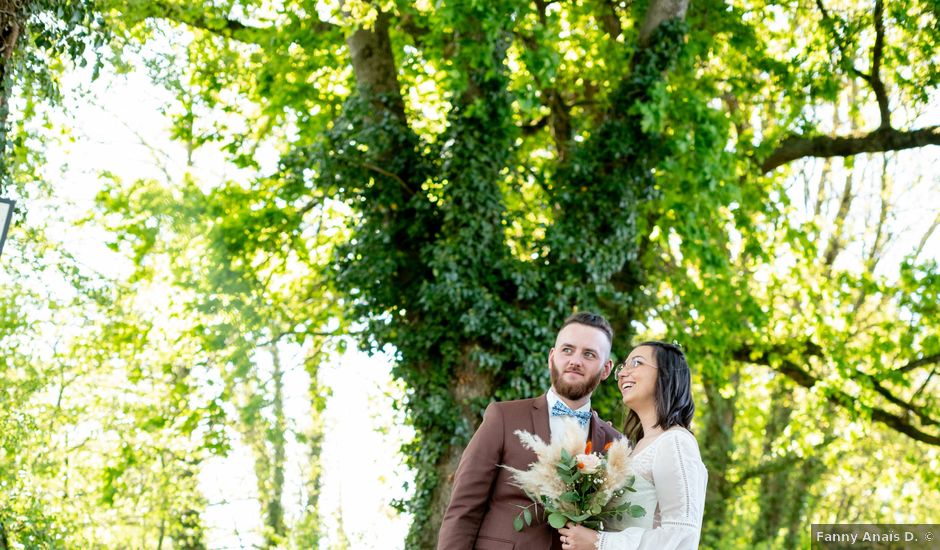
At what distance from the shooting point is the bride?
3551 mm

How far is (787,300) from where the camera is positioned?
14375 mm

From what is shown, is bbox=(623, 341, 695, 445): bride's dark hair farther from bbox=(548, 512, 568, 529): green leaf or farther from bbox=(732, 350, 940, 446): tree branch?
bbox=(732, 350, 940, 446): tree branch

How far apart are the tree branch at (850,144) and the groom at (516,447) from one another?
944 cm

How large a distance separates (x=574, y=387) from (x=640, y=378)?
337mm

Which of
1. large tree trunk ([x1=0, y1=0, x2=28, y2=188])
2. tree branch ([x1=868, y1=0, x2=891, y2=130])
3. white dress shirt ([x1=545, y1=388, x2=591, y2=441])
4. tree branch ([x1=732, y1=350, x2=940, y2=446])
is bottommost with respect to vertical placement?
white dress shirt ([x1=545, y1=388, x2=591, y2=441])

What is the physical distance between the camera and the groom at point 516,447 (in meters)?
4.05

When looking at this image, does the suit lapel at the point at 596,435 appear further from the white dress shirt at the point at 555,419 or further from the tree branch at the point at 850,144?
the tree branch at the point at 850,144

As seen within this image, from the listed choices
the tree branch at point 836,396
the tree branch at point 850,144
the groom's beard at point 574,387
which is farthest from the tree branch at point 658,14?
the groom's beard at point 574,387

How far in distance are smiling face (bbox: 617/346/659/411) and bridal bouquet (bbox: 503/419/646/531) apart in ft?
0.75

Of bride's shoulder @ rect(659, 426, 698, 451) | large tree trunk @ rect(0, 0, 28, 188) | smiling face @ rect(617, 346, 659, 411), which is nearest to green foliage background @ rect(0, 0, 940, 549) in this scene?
large tree trunk @ rect(0, 0, 28, 188)

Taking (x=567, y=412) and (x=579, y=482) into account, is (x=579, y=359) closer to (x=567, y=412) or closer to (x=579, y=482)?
(x=567, y=412)

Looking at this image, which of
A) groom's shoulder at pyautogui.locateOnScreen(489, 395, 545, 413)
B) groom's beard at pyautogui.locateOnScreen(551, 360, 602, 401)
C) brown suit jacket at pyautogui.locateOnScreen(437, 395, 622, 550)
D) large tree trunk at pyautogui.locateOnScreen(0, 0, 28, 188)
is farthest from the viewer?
large tree trunk at pyautogui.locateOnScreen(0, 0, 28, 188)

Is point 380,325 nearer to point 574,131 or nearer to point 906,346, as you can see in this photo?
point 574,131

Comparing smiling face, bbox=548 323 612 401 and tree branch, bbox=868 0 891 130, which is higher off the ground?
tree branch, bbox=868 0 891 130
